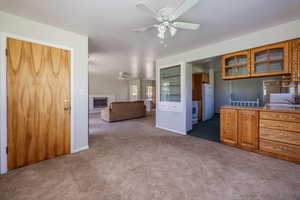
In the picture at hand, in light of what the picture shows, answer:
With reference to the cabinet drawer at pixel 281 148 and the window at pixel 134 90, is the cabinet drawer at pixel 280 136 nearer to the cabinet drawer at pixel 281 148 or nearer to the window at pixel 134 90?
the cabinet drawer at pixel 281 148

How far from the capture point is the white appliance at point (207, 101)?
5594mm

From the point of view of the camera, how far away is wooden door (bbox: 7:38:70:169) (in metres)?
1.92

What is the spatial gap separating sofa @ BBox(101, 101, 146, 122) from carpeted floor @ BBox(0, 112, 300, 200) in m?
3.02

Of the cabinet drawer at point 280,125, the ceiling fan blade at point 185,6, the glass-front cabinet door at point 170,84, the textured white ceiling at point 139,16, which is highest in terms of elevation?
the textured white ceiling at point 139,16

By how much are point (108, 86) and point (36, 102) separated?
7052 mm

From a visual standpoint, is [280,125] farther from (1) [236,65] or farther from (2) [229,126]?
(1) [236,65]

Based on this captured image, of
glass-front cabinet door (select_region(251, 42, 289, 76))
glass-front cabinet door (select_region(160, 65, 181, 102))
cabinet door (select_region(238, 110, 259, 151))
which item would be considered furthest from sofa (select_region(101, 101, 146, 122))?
glass-front cabinet door (select_region(251, 42, 289, 76))

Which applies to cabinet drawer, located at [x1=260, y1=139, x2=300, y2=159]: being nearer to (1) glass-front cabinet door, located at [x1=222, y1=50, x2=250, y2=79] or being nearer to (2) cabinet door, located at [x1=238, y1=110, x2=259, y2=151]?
(2) cabinet door, located at [x1=238, y1=110, x2=259, y2=151]

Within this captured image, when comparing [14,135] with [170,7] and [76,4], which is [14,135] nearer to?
[76,4]

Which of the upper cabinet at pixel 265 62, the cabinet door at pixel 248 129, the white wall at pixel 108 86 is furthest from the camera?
the white wall at pixel 108 86

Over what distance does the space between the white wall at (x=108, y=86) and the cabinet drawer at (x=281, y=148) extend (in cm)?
846

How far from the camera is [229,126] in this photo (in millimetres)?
2805

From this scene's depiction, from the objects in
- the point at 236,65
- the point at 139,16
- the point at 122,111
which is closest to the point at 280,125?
the point at 236,65

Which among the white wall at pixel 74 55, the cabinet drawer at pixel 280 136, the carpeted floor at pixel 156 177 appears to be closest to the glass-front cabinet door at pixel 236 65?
the cabinet drawer at pixel 280 136
